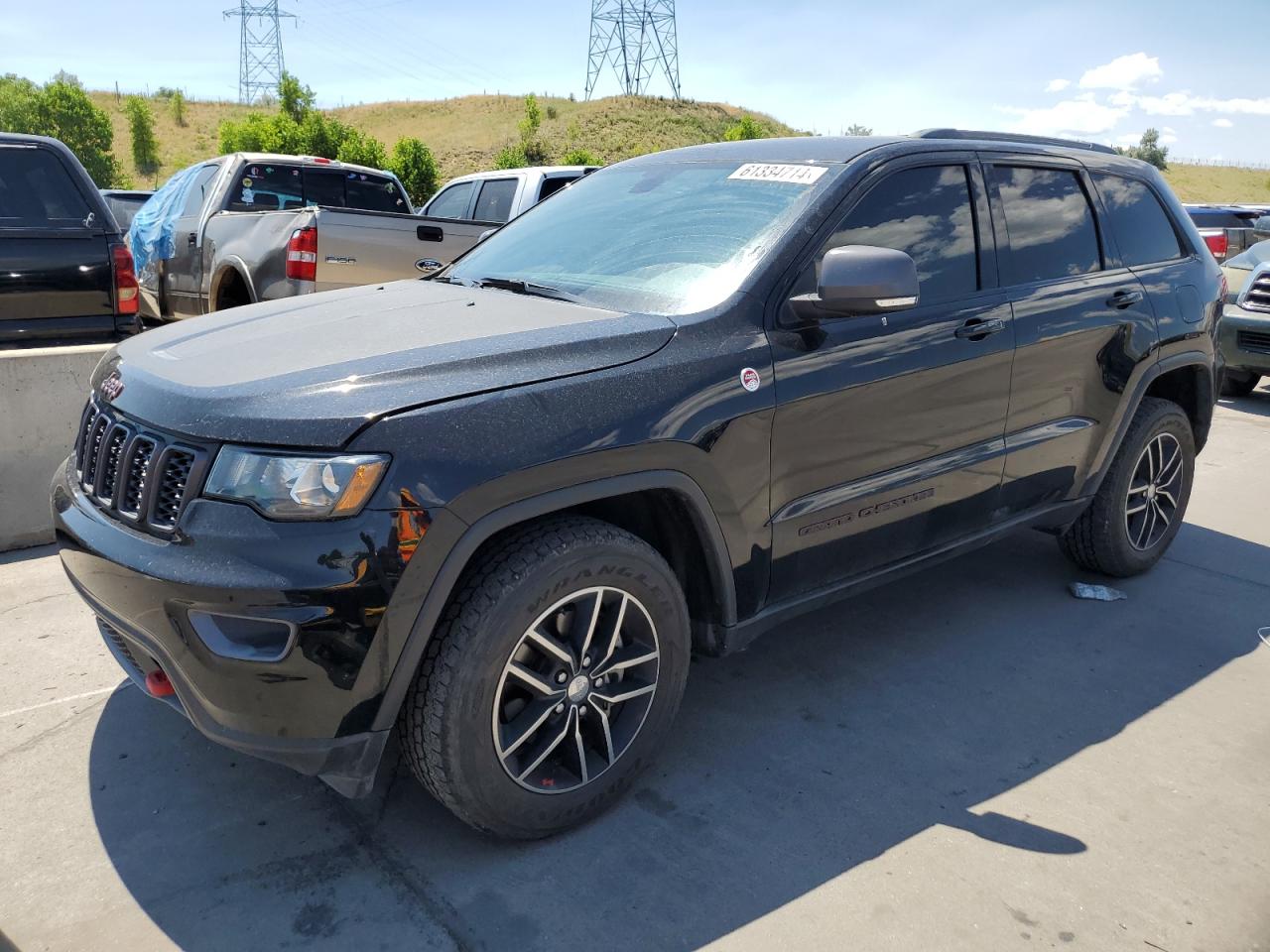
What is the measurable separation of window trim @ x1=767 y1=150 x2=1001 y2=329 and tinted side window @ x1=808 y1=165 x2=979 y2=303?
0.02 m

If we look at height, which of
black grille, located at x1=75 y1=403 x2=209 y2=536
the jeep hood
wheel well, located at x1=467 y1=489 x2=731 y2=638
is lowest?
wheel well, located at x1=467 y1=489 x2=731 y2=638

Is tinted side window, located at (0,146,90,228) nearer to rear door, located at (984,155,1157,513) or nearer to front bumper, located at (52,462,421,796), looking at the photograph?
front bumper, located at (52,462,421,796)

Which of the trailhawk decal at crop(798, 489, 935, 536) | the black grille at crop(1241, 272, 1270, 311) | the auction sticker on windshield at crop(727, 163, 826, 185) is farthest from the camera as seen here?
the black grille at crop(1241, 272, 1270, 311)

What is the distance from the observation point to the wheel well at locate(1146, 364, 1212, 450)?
4.84 m

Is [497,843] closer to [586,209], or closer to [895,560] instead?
[895,560]

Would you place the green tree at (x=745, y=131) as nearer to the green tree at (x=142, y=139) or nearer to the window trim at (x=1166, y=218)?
the green tree at (x=142, y=139)

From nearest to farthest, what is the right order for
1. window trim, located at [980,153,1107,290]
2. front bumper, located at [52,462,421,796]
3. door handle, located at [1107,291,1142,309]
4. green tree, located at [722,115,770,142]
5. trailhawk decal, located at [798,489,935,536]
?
front bumper, located at [52,462,421,796], trailhawk decal, located at [798,489,935,536], window trim, located at [980,153,1107,290], door handle, located at [1107,291,1142,309], green tree, located at [722,115,770,142]

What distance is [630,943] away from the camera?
242 centimetres

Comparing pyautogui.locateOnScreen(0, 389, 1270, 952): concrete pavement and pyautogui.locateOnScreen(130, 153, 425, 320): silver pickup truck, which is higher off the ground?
pyautogui.locateOnScreen(130, 153, 425, 320): silver pickup truck

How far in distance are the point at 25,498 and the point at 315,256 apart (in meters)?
2.76

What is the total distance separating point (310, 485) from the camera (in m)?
2.28

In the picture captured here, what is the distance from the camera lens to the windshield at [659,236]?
3.12 metres

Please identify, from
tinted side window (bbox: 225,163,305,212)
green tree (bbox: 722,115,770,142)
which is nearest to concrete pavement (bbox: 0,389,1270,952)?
tinted side window (bbox: 225,163,305,212)

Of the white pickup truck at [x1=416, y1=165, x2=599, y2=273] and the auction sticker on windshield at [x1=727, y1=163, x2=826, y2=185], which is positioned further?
the white pickup truck at [x1=416, y1=165, x2=599, y2=273]
